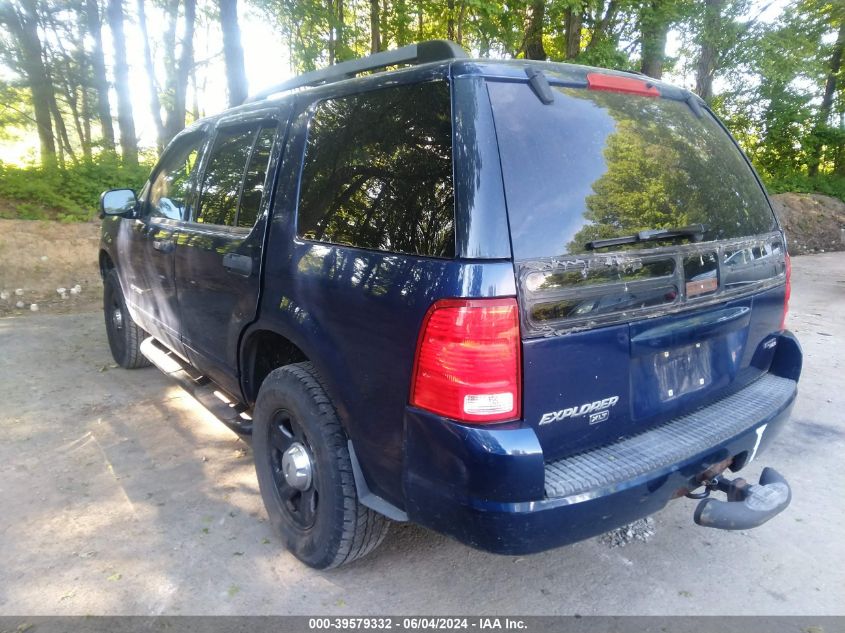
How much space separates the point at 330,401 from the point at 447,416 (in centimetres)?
70

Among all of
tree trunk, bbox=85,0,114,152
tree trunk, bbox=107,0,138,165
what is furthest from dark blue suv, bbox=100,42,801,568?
tree trunk, bbox=85,0,114,152

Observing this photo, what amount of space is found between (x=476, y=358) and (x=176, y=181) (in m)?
2.98

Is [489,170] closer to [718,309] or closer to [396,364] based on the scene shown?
[396,364]

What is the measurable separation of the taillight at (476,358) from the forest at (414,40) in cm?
853

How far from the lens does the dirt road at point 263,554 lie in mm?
2410

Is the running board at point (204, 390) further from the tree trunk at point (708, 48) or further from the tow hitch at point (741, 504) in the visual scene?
the tree trunk at point (708, 48)

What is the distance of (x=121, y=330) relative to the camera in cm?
511

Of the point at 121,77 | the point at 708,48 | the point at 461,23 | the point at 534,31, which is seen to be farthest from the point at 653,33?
the point at 121,77

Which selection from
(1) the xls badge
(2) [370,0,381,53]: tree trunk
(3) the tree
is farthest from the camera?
(2) [370,0,381,53]: tree trunk

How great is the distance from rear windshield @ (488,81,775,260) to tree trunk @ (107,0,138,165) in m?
14.1

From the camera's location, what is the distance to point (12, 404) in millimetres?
4418

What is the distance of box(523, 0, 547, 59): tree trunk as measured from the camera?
500 inches

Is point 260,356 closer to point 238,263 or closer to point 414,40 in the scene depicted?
point 238,263

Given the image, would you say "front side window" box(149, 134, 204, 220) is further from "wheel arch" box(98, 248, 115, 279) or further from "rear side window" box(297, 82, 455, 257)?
"rear side window" box(297, 82, 455, 257)
